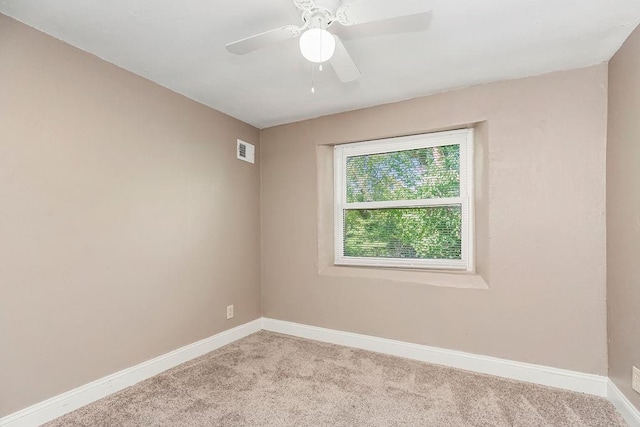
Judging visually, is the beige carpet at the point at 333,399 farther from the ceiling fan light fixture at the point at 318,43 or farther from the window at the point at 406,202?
the ceiling fan light fixture at the point at 318,43

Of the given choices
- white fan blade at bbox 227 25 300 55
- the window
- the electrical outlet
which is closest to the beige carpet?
the electrical outlet

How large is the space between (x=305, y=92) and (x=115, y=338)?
87.4 inches

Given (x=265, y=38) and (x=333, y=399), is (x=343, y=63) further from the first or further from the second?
(x=333, y=399)

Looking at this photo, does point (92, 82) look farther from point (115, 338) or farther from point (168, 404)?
point (168, 404)

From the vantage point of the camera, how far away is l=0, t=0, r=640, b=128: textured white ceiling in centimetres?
156

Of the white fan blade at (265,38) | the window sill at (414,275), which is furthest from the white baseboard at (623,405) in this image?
the white fan blade at (265,38)

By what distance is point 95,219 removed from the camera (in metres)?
2.01

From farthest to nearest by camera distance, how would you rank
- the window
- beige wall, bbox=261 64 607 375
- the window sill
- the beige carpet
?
the window → the window sill → beige wall, bbox=261 64 607 375 → the beige carpet

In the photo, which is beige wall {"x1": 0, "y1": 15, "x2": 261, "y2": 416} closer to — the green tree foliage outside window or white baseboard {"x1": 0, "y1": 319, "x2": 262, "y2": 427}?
white baseboard {"x1": 0, "y1": 319, "x2": 262, "y2": 427}

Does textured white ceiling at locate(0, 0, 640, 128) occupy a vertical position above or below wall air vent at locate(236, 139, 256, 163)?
above

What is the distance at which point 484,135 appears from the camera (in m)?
2.44

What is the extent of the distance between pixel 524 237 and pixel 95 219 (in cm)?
286

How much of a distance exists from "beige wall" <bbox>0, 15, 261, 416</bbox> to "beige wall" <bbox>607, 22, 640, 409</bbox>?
2854 mm

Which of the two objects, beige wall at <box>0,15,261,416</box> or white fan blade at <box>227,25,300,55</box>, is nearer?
white fan blade at <box>227,25,300,55</box>
